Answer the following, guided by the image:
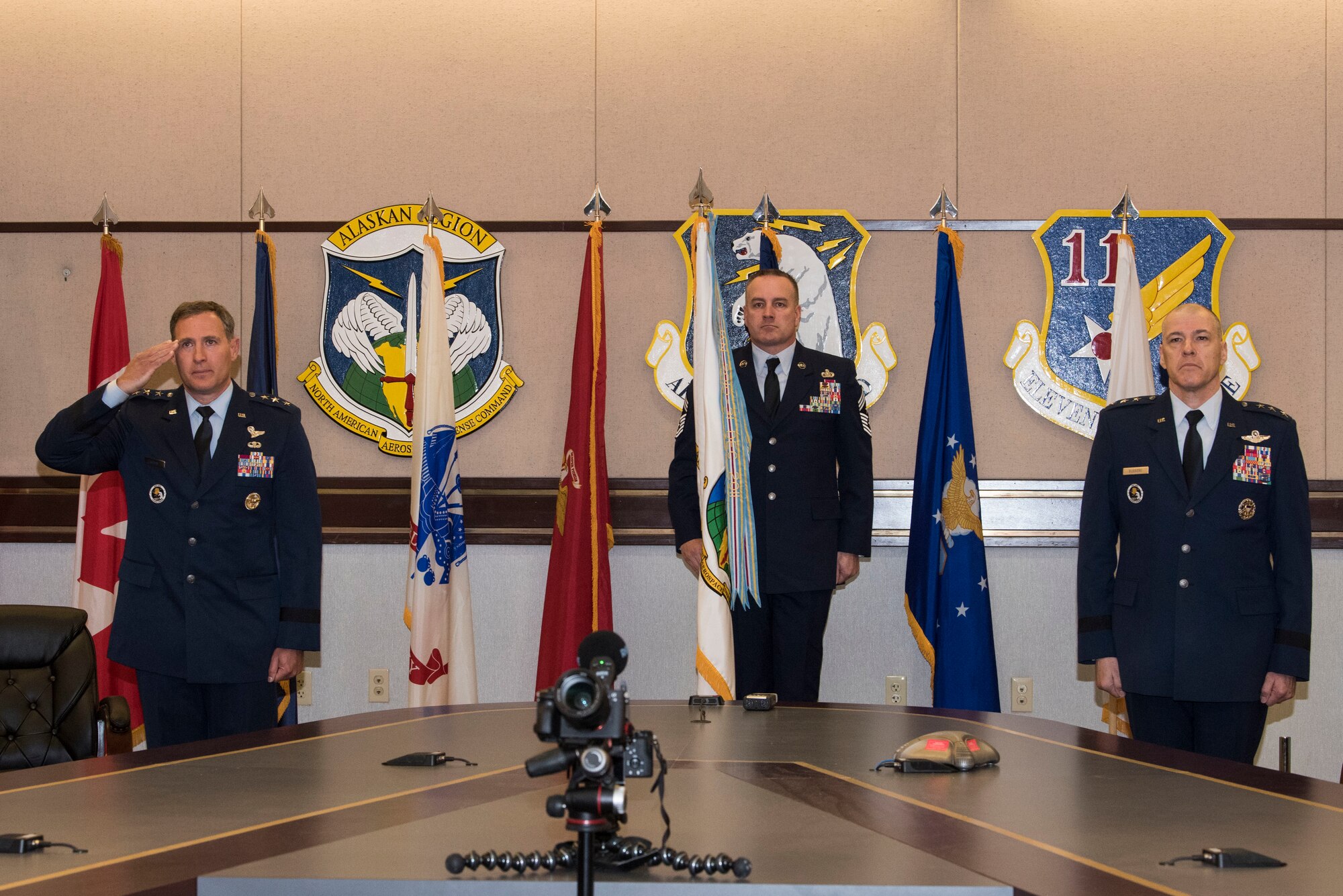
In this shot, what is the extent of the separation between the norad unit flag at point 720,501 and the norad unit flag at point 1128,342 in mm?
1283

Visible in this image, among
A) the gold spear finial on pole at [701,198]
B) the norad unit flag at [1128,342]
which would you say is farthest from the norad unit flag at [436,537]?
the norad unit flag at [1128,342]

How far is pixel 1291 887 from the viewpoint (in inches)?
42.4

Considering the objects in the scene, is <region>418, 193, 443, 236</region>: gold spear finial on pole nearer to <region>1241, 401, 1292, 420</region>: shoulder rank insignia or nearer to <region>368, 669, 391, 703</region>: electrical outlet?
<region>368, 669, 391, 703</region>: electrical outlet

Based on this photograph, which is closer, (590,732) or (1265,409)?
(590,732)

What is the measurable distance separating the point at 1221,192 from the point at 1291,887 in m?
3.59

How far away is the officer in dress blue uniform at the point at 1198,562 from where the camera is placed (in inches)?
105

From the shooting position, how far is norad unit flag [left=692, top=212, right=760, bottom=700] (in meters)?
3.43

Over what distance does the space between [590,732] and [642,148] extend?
3467 millimetres

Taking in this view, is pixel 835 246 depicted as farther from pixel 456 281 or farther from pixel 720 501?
pixel 456 281

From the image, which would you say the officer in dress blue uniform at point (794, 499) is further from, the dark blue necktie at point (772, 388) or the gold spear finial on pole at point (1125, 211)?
the gold spear finial on pole at point (1125, 211)

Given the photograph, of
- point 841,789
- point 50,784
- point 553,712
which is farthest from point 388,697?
point 553,712

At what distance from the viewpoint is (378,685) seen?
4.19m

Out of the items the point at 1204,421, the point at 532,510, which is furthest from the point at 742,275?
the point at 1204,421

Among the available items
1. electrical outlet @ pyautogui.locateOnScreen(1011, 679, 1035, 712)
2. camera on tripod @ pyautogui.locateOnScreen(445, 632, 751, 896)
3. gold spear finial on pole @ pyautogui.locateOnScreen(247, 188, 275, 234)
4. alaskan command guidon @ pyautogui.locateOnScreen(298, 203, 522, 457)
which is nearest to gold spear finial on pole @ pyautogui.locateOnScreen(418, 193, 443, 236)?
alaskan command guidon @ pyautogui.locateOnScreen(298, 203, 522, 457)
